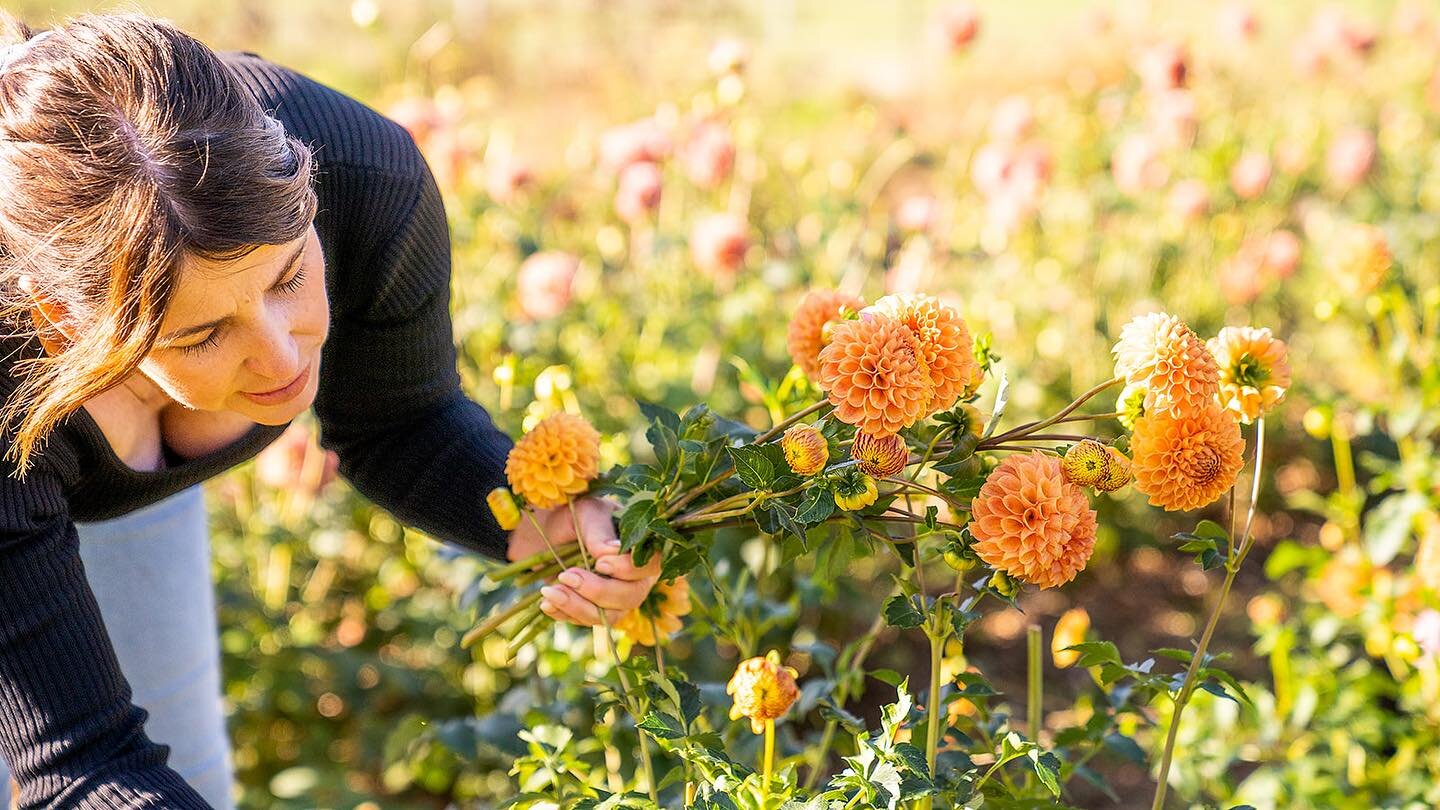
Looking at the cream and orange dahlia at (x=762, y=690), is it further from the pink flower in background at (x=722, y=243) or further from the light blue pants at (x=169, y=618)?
the pink flower in background at (x=722, y=243)

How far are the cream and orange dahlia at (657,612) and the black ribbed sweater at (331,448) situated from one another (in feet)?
0.56

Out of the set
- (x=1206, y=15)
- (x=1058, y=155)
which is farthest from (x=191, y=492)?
(x=1206, y=15)

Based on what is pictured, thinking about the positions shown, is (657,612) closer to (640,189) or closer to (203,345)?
(203,345)

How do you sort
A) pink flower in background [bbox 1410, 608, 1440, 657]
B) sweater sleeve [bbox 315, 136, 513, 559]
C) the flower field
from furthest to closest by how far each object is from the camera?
pink flower in background [bbox 1410, 608, 1440, 657]
sweater sleeve [bbox 315, 136, 513, 559]
the flower field

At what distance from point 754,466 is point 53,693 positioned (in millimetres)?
529

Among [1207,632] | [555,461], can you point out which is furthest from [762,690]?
[1207,632]

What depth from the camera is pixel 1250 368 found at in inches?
36.7

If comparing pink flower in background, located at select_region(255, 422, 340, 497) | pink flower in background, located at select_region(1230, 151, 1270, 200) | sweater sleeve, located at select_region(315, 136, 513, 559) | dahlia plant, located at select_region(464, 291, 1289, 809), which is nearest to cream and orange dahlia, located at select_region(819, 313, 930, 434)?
dahlia plant, located at select_region(464, 291, 1289, 809)

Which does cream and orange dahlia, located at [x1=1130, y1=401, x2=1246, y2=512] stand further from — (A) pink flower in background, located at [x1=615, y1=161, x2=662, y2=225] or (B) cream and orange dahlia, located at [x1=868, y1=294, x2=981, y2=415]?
(A) pink flower in background, located at [x1=615, y1=161, x2=662, y2=225]

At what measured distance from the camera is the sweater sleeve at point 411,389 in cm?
115

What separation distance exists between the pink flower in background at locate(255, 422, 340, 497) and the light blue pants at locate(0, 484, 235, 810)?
59 cm

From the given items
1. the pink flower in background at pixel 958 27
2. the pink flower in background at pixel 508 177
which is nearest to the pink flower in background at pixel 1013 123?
the pink flower in background at pixel 958 27

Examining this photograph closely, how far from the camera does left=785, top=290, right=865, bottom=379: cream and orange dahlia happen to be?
0.99 metres

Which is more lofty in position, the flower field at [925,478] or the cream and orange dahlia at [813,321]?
the cream and orange dahlia at [813,321]
